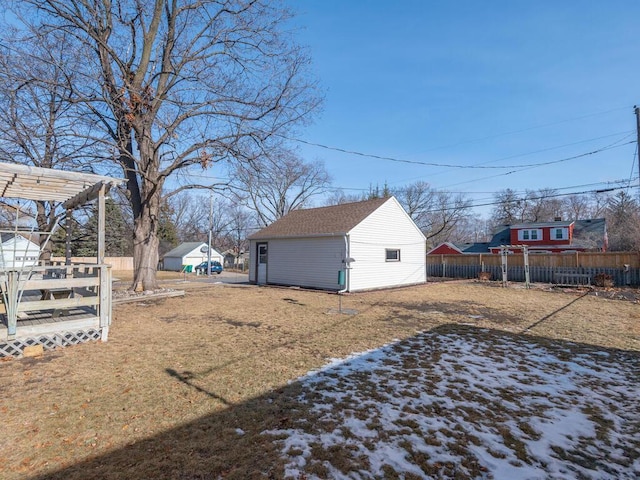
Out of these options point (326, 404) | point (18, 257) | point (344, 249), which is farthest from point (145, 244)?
point (326, 404)

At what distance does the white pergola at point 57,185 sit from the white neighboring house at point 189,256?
97.0ft

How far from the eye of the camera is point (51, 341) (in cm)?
544

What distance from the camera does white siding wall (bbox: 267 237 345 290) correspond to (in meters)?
14.3

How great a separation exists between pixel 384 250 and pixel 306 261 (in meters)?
3.83

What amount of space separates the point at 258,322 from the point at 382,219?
9.59 meters

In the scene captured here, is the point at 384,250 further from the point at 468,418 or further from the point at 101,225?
the point at 468,418

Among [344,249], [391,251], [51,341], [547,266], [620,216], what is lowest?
[51,341]

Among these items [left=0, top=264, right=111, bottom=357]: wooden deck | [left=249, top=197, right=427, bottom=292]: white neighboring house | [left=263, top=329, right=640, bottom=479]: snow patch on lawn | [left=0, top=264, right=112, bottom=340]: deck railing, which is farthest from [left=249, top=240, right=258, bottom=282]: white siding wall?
[left=263, top=329, right=640, bottom=479]: snow patch on lawn

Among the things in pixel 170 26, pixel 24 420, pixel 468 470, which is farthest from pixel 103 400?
pixel 170 26

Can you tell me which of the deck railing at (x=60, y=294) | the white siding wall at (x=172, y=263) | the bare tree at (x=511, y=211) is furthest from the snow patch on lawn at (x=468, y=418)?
the bare tree at (x=511, y=211)

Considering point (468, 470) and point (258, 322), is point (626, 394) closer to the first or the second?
point (468, 470)

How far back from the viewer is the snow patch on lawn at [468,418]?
8.54 ft

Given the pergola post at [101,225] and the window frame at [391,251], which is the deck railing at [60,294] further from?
the window frame at [391,251]

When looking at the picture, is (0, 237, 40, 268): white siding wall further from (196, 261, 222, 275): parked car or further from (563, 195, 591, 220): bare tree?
(563, 195, 591, 220): bare tree
